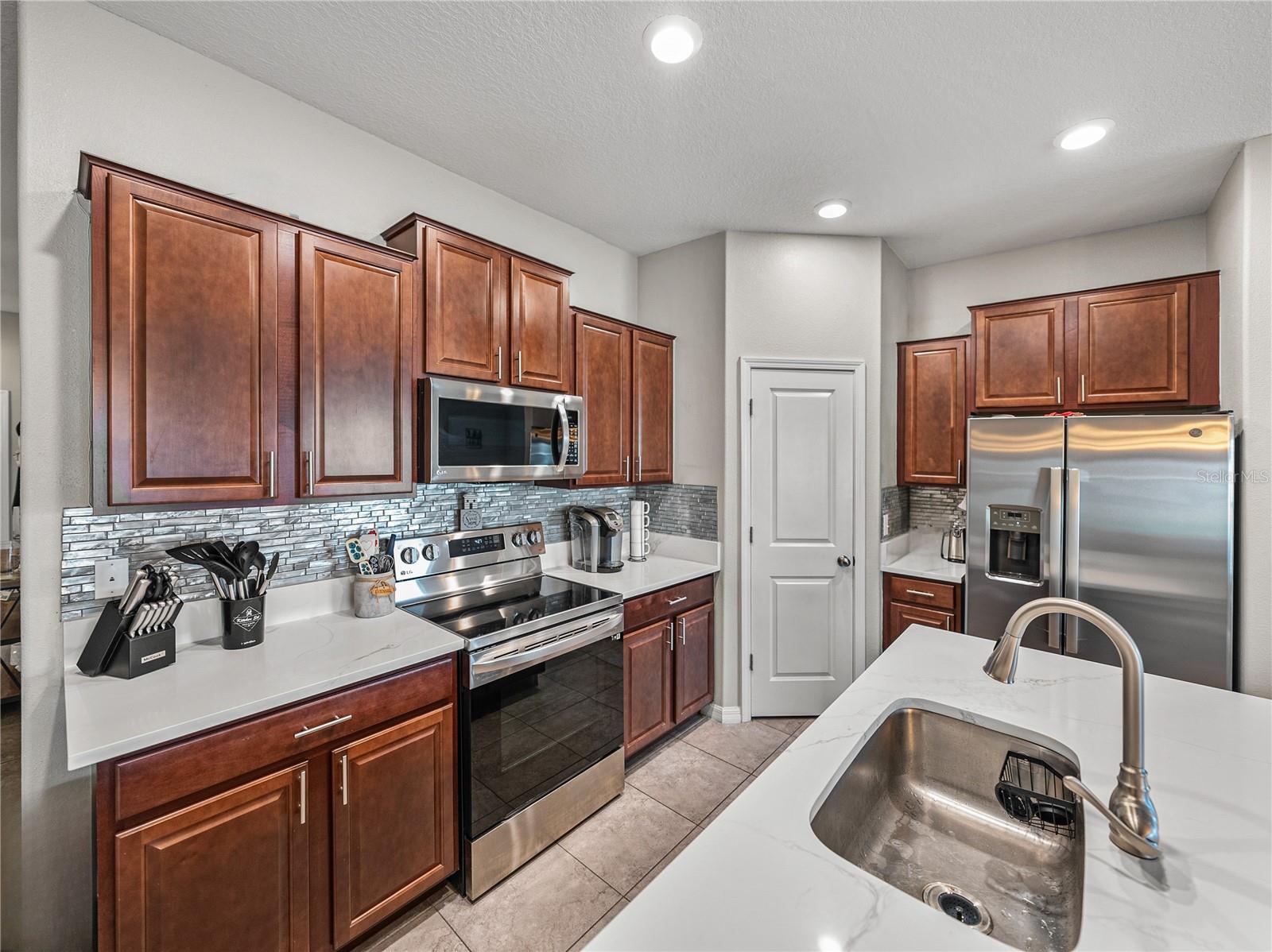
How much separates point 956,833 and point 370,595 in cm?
192

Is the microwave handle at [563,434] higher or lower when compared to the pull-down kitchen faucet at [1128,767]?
higher

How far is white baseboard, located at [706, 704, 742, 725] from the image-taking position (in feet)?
10.4

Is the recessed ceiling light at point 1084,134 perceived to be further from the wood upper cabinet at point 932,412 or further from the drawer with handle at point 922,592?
the drawer with handle at point 922,592

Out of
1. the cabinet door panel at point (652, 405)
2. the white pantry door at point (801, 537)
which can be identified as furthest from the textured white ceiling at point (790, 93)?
the white pantry door at point (801, 537)

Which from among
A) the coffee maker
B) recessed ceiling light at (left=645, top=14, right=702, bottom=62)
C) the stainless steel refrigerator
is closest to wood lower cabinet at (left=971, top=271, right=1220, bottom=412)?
the stainless steel refrigerator

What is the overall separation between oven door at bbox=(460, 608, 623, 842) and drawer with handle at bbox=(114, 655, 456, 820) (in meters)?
0.15

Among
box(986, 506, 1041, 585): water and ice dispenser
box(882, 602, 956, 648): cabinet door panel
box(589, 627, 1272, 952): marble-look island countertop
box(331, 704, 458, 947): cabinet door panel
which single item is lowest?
box(331, 704, 458, 947): cabinet door panel

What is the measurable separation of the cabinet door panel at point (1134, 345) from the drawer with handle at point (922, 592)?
47.0 inches

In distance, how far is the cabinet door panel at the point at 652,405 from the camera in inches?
123

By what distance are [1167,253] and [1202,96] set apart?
1.30m

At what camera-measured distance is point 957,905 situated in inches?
39.4

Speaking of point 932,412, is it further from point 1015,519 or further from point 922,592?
point 922,592

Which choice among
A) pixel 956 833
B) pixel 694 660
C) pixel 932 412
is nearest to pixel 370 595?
pixel 694 660

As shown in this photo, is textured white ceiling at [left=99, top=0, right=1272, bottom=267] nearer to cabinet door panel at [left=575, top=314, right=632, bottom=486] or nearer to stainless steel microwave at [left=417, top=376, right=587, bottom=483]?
cabinet door panel at [left=575, top=314, right=632, bottom=486]
